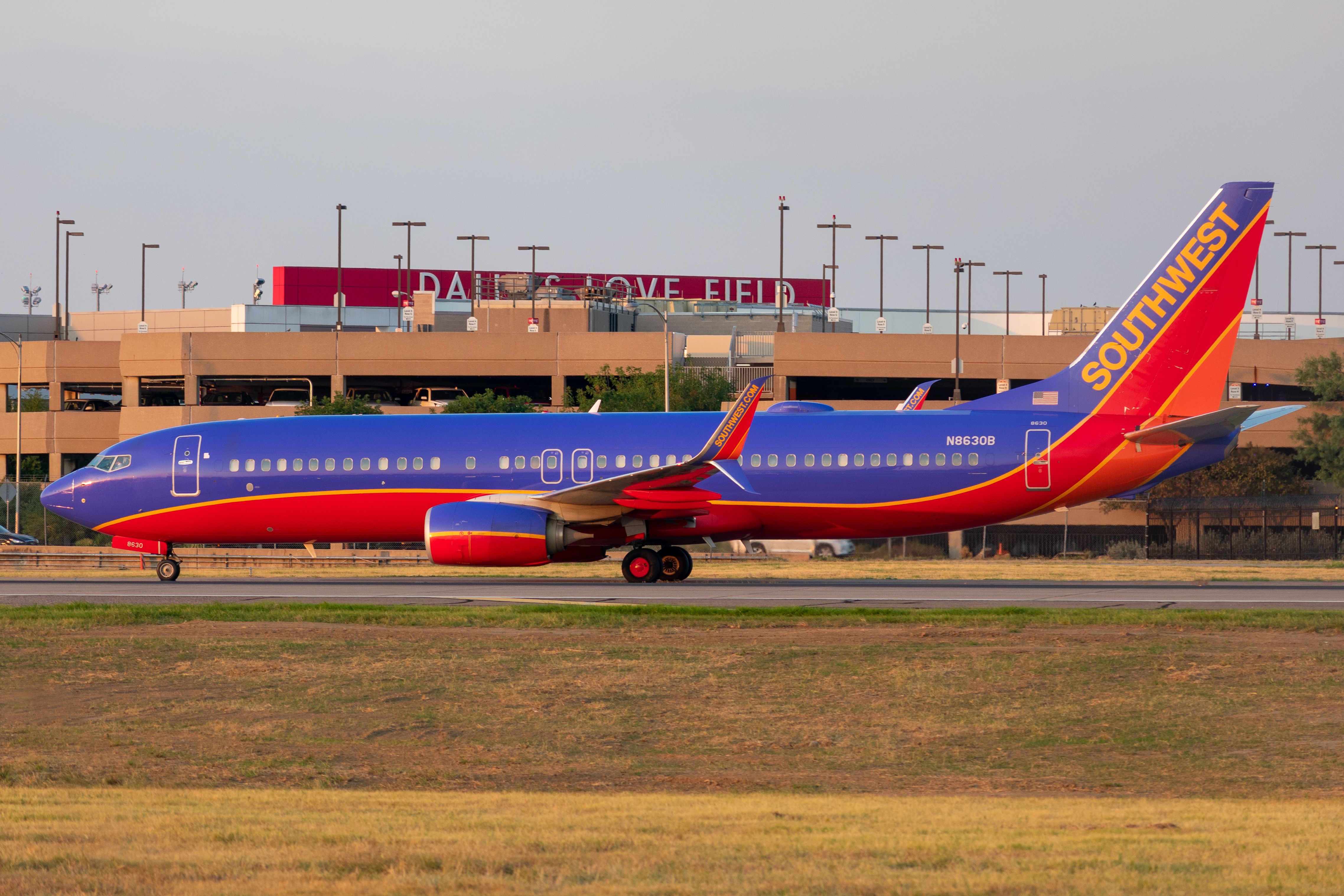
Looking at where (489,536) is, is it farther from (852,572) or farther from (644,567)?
(852,572)

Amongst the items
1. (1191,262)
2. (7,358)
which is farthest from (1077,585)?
(7,358)

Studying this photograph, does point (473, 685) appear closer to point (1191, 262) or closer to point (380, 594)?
point (380, 594)

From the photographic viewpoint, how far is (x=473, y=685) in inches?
658

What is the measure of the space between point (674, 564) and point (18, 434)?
4917 centimetres

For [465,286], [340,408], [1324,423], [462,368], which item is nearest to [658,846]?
[340,408]

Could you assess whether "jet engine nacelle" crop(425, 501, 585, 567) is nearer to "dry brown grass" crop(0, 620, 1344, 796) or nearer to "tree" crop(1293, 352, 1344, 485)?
"dry brown grass" crop(0, 620, 1344, 796)

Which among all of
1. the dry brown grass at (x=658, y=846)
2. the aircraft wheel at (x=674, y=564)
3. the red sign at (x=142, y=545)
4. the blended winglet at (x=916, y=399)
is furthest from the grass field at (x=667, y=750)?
the blended winglet at (x=916, y=399)

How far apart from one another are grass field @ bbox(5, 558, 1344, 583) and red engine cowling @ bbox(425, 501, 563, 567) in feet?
15.5

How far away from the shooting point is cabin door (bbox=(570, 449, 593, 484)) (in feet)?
96.6

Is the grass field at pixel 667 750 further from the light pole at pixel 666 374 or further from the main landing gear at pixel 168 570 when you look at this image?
the light pole at pixel 666 374

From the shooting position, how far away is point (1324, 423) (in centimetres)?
7319

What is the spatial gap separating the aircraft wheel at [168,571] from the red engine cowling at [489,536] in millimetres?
7847

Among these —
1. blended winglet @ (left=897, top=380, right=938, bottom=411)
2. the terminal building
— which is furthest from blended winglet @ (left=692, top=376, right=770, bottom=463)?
the terminal building

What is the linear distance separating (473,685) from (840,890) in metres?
9.96
